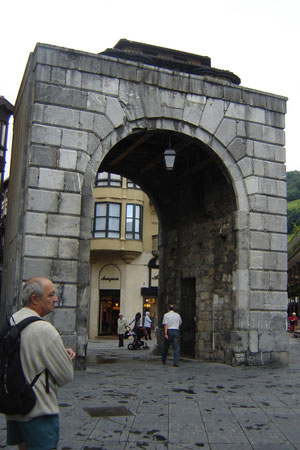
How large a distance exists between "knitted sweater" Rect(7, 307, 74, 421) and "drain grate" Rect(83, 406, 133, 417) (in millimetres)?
3518

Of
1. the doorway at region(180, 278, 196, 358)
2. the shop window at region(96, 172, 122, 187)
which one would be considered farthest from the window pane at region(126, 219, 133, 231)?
the doorway at region(180, 278, 196, 358)

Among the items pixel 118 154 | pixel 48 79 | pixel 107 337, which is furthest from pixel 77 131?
pixel 107 337

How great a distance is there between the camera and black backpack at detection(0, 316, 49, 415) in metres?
3.04

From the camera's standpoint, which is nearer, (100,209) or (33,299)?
(33,299)

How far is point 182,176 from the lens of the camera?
50.1 feet

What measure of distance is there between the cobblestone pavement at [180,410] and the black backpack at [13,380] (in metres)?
2.29

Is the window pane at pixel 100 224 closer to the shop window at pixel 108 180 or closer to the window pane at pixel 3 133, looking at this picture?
the shop window at pixel 108 180

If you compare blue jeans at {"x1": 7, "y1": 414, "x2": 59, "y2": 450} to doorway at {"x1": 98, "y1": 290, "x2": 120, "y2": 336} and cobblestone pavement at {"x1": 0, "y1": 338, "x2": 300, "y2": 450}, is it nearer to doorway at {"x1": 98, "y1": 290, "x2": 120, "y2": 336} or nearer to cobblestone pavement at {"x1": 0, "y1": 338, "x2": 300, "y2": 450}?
cobblestone pavement at {"x1": 0, "y1": 338, "x2": 300, "y2": 450}

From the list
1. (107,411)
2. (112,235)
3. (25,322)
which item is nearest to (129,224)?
(112,235)

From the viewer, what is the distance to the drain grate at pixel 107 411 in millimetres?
6504

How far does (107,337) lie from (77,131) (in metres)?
19.8

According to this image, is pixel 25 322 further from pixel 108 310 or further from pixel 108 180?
pixel 108 310

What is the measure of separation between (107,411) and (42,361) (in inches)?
151

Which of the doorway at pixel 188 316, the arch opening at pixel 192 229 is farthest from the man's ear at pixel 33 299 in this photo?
the doorway at pixel 188 316
